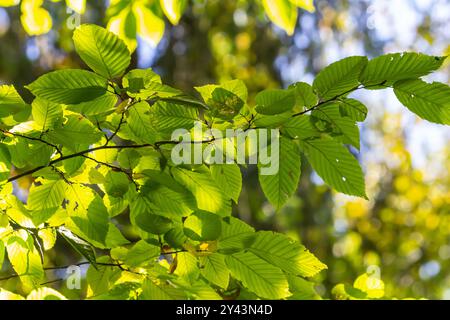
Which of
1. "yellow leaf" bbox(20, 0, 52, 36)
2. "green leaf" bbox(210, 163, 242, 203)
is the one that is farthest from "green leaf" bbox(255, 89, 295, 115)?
"yellow leaf" bbox(20, 0, 52, 36)

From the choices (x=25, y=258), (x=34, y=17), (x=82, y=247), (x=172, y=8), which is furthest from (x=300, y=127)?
(x=34, y=17)

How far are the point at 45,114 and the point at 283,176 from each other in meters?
0.38

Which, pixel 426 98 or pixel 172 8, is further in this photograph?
pixel 172 8

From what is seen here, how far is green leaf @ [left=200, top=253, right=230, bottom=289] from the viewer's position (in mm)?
956

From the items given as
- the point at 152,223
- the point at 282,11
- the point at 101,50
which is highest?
the point at 282,11

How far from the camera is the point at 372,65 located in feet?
2.79

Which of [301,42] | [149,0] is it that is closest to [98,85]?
[149,0]

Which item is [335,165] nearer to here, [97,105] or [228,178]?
[228,178]

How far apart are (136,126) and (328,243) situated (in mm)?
4947

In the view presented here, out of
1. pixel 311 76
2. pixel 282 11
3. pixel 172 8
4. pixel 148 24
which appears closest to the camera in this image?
pixel 282 11

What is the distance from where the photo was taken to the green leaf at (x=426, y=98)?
33.3 inches

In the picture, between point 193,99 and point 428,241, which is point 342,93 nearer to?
point 193,99

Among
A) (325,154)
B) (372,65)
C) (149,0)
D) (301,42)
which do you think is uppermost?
(301,42)

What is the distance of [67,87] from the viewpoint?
86cm
